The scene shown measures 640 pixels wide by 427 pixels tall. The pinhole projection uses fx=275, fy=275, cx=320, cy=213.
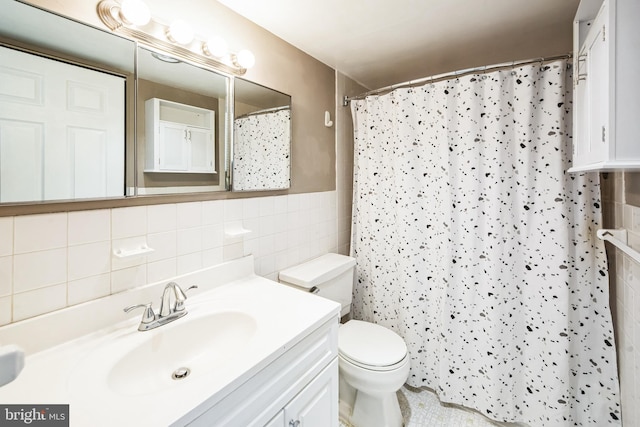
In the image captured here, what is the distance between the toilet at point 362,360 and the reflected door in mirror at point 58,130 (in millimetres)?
999

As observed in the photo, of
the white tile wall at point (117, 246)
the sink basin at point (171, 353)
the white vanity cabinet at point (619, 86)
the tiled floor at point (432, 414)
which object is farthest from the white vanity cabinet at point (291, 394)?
the white vanity cabinet at point (619, 86)

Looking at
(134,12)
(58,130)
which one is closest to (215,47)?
(134,12)

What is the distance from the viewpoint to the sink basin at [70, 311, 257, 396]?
32.0 inches

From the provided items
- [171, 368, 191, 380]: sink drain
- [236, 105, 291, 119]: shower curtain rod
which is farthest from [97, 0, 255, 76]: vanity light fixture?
[171, 368, 191, 380]: sink drain

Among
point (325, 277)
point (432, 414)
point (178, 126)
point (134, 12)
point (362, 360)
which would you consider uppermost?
point (134, 12)

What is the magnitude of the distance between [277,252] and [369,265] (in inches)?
30.3

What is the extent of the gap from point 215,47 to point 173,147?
1.56ft

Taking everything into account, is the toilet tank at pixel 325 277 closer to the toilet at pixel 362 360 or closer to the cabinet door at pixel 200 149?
the toilet at pixel 362 360

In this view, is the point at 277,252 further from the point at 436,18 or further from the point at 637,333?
the point at 637,333

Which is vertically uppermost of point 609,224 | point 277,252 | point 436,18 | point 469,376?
point 436,18

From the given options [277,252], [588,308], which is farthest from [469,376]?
[277,252]

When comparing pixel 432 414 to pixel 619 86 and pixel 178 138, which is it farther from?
pixel 178 138

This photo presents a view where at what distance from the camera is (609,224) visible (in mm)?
1369

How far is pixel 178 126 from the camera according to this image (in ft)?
3.82
